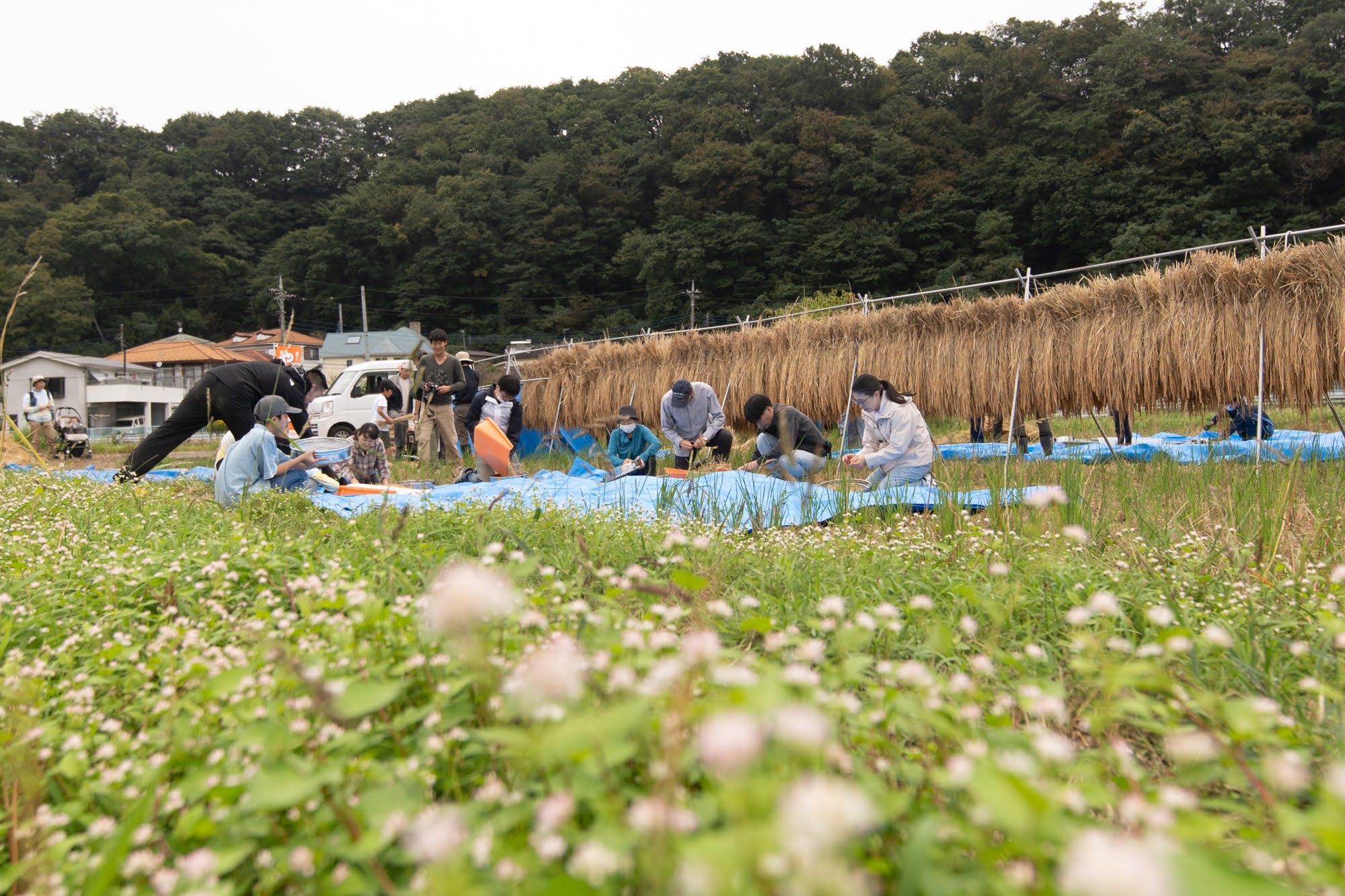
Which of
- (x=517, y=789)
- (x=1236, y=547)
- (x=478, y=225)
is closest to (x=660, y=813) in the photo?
(x=517, y=789)

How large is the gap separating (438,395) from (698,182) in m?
42.0

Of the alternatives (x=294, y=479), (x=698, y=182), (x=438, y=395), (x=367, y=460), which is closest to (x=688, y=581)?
(x=294, y=479)

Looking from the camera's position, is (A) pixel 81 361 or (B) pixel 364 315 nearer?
(A) pixel 81 361

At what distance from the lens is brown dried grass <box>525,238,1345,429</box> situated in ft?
22.2

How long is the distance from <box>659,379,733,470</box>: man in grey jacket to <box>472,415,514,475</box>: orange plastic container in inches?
77.3

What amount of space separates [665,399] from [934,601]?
707 centimetres

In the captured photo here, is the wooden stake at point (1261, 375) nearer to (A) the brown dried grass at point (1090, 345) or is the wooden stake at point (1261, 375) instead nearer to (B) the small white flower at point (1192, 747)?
(A) the brown dried grass at point (1090, 345)

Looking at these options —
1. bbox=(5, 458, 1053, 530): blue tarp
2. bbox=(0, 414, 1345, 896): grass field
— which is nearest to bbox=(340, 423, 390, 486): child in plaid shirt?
bbox=(5, 458, 1053, 530): blue tarp

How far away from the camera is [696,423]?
9.56m

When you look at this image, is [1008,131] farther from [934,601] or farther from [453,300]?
[934,601]

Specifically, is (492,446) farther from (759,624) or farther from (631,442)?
(759,624)

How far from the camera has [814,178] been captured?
44969 mm

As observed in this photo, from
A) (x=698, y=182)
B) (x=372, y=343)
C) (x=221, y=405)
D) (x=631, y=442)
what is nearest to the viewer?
(x=221, y=405)

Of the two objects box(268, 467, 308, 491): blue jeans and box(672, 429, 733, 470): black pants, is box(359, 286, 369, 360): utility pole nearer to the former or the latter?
box(672, 429, 733, 470): black pants
